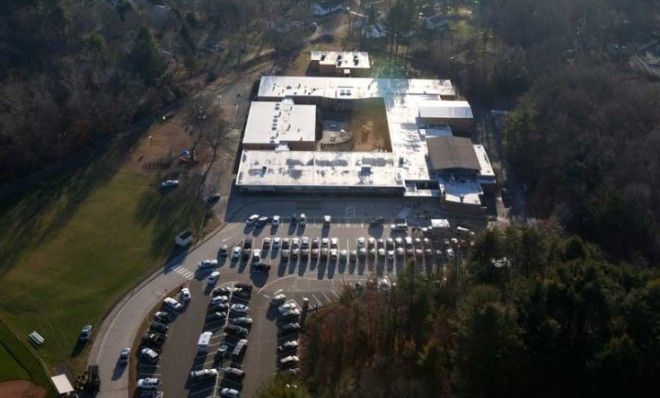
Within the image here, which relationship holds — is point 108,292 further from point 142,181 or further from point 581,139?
point 581,139

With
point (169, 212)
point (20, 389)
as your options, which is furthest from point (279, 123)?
point (20, 389)

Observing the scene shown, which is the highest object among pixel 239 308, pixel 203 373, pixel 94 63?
pixel 94 63

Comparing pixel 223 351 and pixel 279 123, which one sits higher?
pixel 279 123

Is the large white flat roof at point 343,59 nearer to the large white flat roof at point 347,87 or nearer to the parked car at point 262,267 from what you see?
the large white flat roof at point 347,87

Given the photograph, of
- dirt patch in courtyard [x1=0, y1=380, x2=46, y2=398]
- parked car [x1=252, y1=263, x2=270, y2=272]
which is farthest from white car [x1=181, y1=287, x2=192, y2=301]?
dirt patch in courtyard [x1=0, y1=380, x2=46, y2=398]

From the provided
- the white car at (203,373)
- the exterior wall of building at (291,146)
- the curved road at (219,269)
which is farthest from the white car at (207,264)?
the exterior wall of building at (291,146)

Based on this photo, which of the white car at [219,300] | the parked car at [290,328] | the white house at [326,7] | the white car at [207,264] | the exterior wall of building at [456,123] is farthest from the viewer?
the white house at [326,7]

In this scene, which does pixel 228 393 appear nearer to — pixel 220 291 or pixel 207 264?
pixel 220 291
